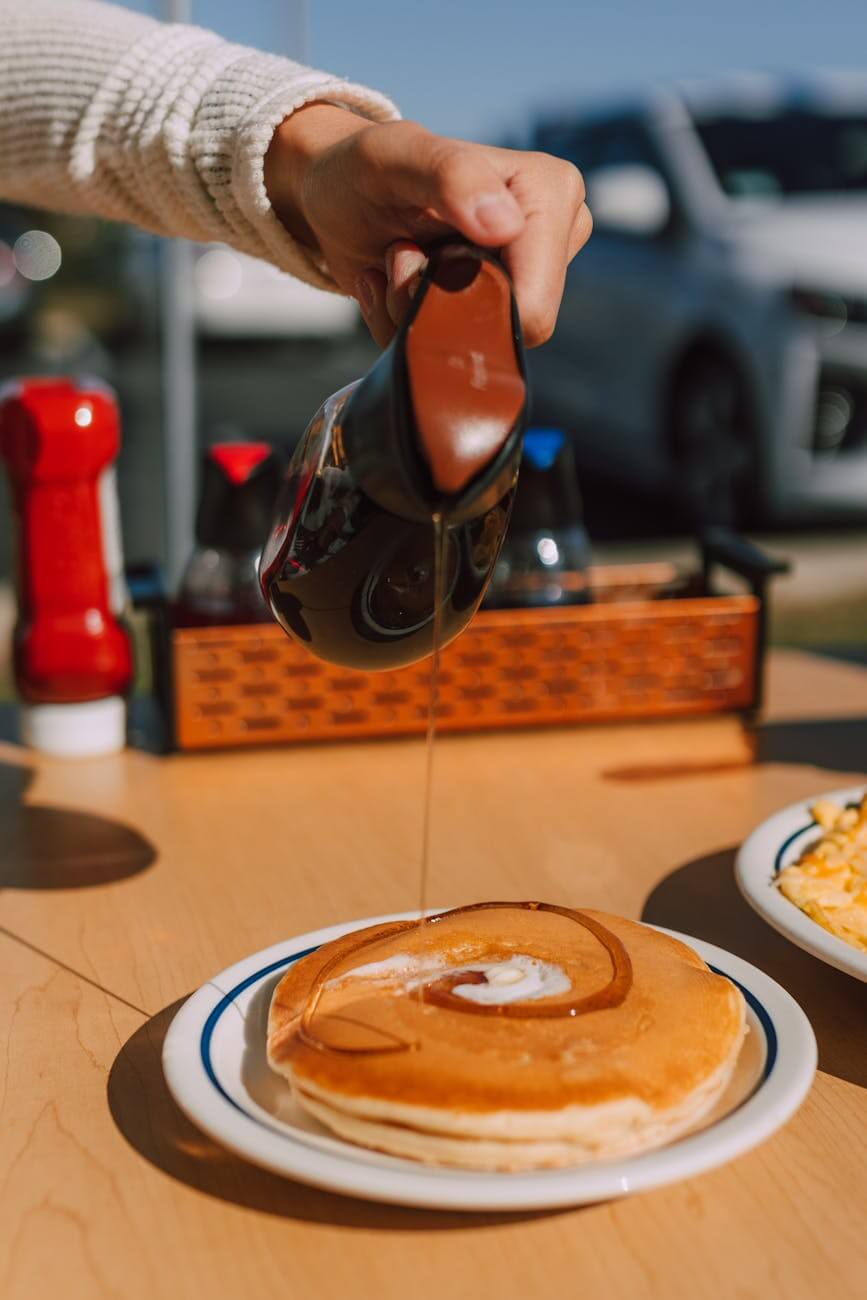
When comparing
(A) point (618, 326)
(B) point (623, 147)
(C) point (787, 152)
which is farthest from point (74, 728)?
(B) point (623, 147)

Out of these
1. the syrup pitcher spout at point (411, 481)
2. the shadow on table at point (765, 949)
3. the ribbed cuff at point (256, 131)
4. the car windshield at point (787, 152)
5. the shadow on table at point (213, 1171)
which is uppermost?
the car windshield at point (787, 152)

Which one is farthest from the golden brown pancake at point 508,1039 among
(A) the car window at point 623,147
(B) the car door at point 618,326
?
(A) the car window at point 623,147

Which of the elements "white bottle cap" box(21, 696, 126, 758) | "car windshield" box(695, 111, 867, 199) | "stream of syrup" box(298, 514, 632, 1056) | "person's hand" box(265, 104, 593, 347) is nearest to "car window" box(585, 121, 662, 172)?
"car windshield" box(695, 111, 867, 199)

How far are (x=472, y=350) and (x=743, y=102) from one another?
5.31 m

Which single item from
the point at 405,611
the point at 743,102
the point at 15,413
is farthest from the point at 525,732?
the point at 743,102

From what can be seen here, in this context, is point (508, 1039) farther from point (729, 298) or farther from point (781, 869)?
point (729, 298)

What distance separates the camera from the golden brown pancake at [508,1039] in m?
0.66

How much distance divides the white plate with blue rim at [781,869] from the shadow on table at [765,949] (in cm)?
5

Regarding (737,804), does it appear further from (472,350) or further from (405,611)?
(472,350)

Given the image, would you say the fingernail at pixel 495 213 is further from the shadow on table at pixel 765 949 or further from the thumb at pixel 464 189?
the shadow on table at pixel 765 949

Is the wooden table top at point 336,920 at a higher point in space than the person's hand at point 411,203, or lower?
lower

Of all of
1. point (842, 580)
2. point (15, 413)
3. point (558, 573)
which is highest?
point (15, 413)

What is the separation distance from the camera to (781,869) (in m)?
1.02

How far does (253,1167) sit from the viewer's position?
0.74m
